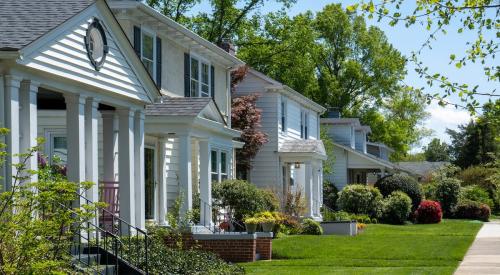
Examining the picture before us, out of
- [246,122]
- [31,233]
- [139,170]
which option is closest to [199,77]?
[246,122]

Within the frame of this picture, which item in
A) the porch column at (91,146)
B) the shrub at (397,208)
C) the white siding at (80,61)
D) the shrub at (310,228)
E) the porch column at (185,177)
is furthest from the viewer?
the shrub at (397,208)

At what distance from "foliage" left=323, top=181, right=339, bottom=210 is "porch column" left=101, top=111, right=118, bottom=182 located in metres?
32.0

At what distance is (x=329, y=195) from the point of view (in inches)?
1967

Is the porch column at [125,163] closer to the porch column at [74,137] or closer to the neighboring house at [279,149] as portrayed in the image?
the porch column at [74,137]

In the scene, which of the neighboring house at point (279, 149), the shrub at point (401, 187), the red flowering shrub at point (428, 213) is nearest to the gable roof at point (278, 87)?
the neighboring house at point (279, 149)

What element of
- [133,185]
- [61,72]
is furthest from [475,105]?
[133,185]

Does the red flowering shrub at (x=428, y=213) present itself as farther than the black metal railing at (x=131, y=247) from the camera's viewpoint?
Yes

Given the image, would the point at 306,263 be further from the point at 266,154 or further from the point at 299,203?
the point at 266,154

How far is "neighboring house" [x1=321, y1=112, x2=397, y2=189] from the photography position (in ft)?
176

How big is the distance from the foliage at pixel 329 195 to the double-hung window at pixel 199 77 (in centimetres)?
2277

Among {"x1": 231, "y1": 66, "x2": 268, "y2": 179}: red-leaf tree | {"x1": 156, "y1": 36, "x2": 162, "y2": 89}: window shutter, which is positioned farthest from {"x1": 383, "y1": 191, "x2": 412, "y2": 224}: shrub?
{"x1": 156, "y1": 36, "x2": 162, "y2": 89}: window shutter

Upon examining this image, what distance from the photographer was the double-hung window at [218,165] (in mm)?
26000

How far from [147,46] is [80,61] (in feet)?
27.7

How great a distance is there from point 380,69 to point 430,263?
47.9 metres
